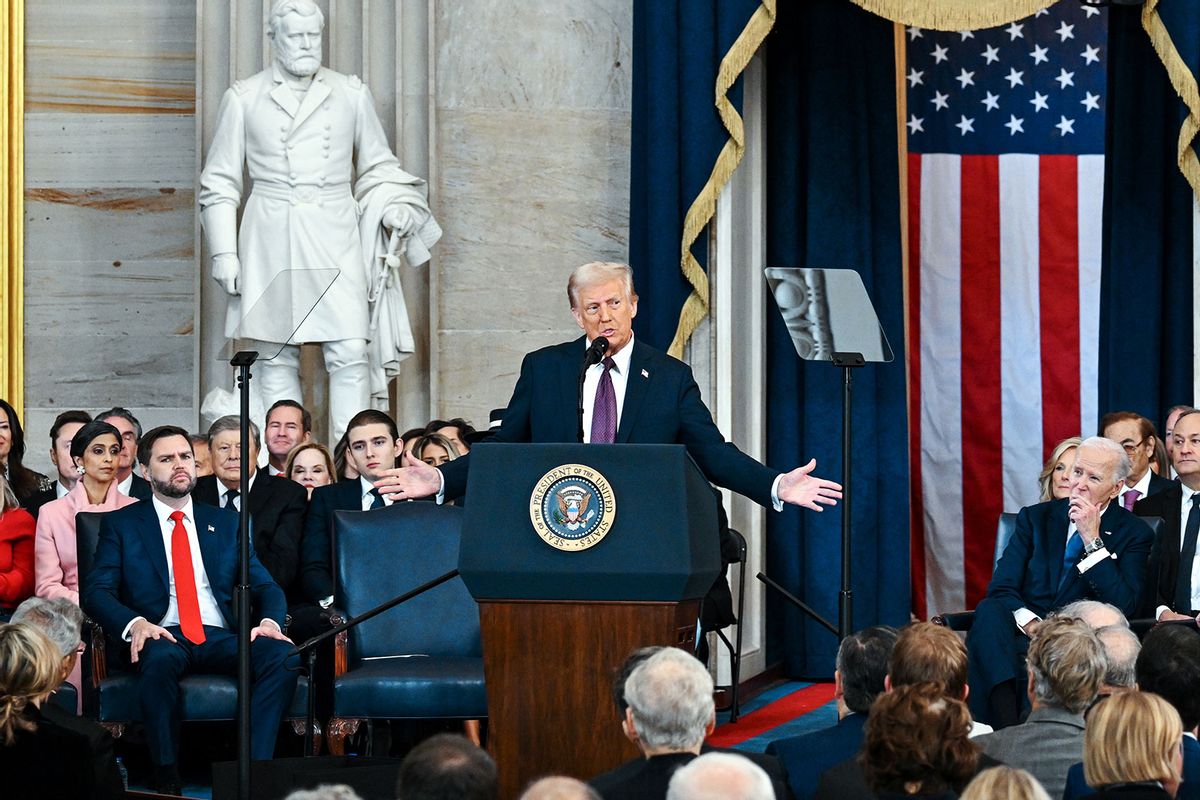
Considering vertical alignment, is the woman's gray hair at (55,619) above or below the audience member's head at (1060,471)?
below

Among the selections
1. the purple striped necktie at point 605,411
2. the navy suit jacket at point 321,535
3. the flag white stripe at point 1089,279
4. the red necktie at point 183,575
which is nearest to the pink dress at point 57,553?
the red necktie at point 183,575

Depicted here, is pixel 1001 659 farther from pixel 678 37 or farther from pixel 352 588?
pixel 678 37

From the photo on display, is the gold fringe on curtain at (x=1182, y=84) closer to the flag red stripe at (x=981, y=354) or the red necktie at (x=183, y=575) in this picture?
the flag red stripe at (x=981, y=354)

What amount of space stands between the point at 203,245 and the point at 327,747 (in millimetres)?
2853

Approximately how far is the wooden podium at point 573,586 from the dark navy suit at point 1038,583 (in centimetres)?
208

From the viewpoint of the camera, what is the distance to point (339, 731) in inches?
215

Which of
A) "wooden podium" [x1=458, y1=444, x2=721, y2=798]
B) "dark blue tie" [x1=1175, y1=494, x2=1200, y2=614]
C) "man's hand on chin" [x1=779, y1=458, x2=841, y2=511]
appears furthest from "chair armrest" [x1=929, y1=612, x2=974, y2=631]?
"wooden podium" [x1=458, y1=444, x2=721, y2=798]

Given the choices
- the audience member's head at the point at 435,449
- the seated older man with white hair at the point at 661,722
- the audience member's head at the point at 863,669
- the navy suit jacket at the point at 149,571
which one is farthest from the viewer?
the audience member's head at the point at 435,449

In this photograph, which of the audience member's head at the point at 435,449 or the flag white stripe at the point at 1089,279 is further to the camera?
the flag white stripe at the point at 1089,279

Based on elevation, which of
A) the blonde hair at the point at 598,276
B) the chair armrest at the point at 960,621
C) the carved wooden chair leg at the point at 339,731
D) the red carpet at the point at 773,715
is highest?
the blonde hair at the point at 598,276

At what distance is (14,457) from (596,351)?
313cm

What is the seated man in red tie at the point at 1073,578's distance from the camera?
5.86 m

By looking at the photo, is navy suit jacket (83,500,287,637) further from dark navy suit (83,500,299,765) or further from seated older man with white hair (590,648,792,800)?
seated older man with white hair (590,648,792,800)

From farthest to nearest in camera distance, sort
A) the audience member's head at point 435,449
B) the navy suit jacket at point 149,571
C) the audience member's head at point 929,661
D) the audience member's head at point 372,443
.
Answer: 1. the audience member's head at point 435,449
2. the audience member's head at point 372,443
3. the navy suit jacket at point 149,571
4. the audience member's head at point 929,661
